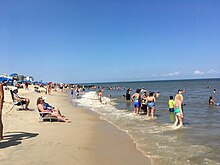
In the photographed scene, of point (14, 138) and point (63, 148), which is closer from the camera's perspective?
point (63, 148)

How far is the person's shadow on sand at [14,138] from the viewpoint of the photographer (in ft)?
19.8

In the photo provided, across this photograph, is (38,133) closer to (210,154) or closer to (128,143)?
(128,143)

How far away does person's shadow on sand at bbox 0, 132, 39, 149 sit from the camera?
237 inches

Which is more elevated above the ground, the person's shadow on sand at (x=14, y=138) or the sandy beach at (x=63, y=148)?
the person's shadow on sand at (x=14, y=138)

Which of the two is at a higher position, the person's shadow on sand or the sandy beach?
the person's shadow on sand

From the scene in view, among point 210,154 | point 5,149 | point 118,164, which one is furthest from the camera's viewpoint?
point 210,154

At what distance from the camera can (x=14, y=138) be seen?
664cm

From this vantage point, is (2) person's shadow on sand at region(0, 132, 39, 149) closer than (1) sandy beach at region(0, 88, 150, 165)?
No

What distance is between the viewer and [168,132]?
9039 mm

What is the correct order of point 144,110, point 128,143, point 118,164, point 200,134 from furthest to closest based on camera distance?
point 144,110 < point 200,134 < point 128,143 < point 118,164

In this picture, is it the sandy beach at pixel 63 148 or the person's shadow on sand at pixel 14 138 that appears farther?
the person's shadow on sand at pixel 14 138

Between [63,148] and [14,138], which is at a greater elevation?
[14,138]

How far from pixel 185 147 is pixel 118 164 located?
8.64ft

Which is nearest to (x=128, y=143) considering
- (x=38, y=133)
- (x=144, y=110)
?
(x=38, y=133)
